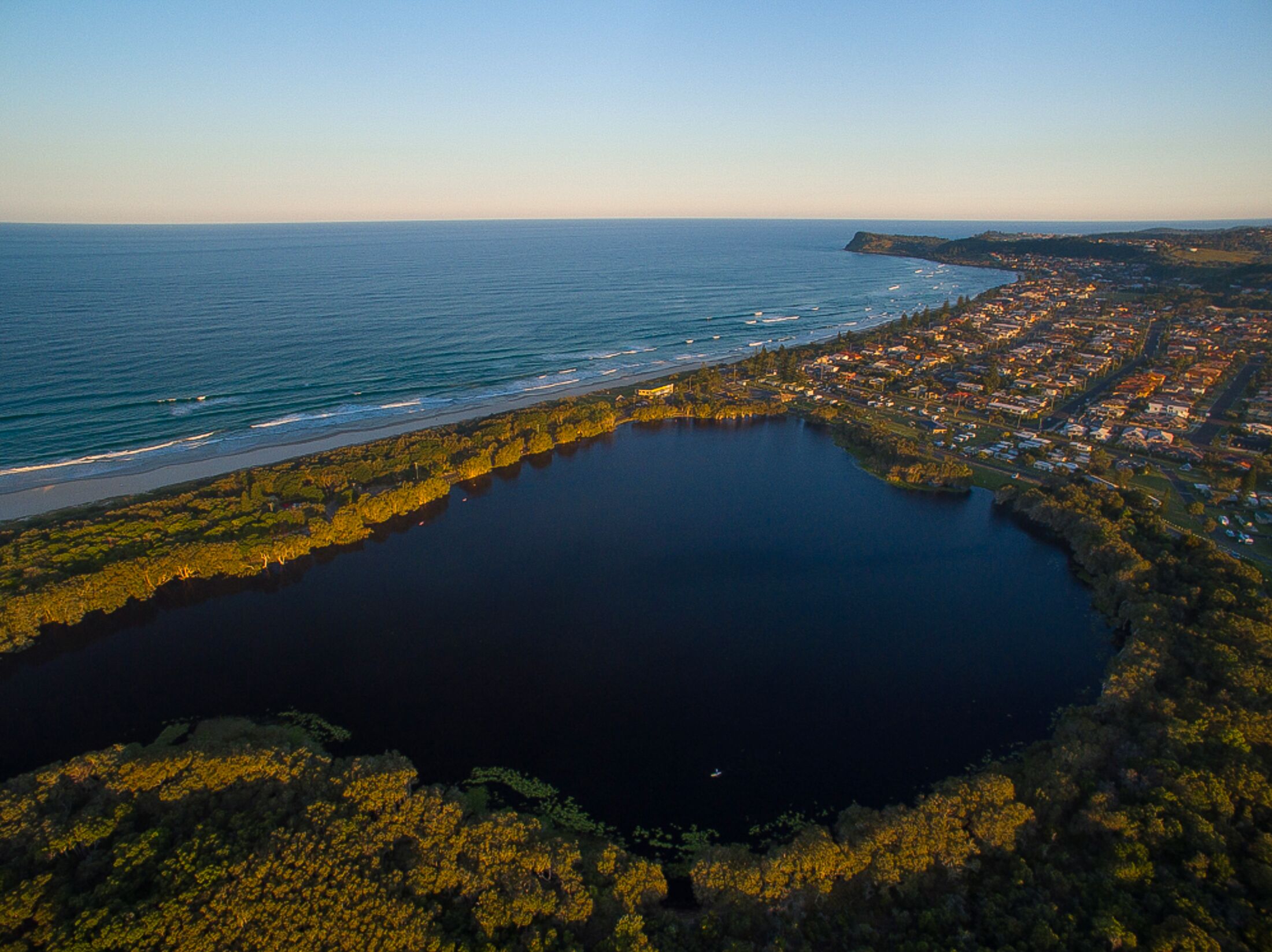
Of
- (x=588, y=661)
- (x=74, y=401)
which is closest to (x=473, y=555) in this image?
(x=588, y=661)

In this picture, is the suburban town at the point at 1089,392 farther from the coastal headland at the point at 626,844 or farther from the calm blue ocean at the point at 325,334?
the calm blue ocean at the point at 325,334

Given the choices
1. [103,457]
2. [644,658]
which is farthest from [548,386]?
[644,658]

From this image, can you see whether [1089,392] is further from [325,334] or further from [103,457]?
[103,457]

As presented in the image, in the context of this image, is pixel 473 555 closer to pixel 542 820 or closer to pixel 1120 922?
pixel 542 820

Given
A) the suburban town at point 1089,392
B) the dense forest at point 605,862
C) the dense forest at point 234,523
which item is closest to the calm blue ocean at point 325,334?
the dense forest at point 234,523

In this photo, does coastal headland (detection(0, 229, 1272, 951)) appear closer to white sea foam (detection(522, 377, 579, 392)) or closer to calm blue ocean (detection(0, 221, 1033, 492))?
calm blue ocean (detection(0, 221, 1033, 492))
